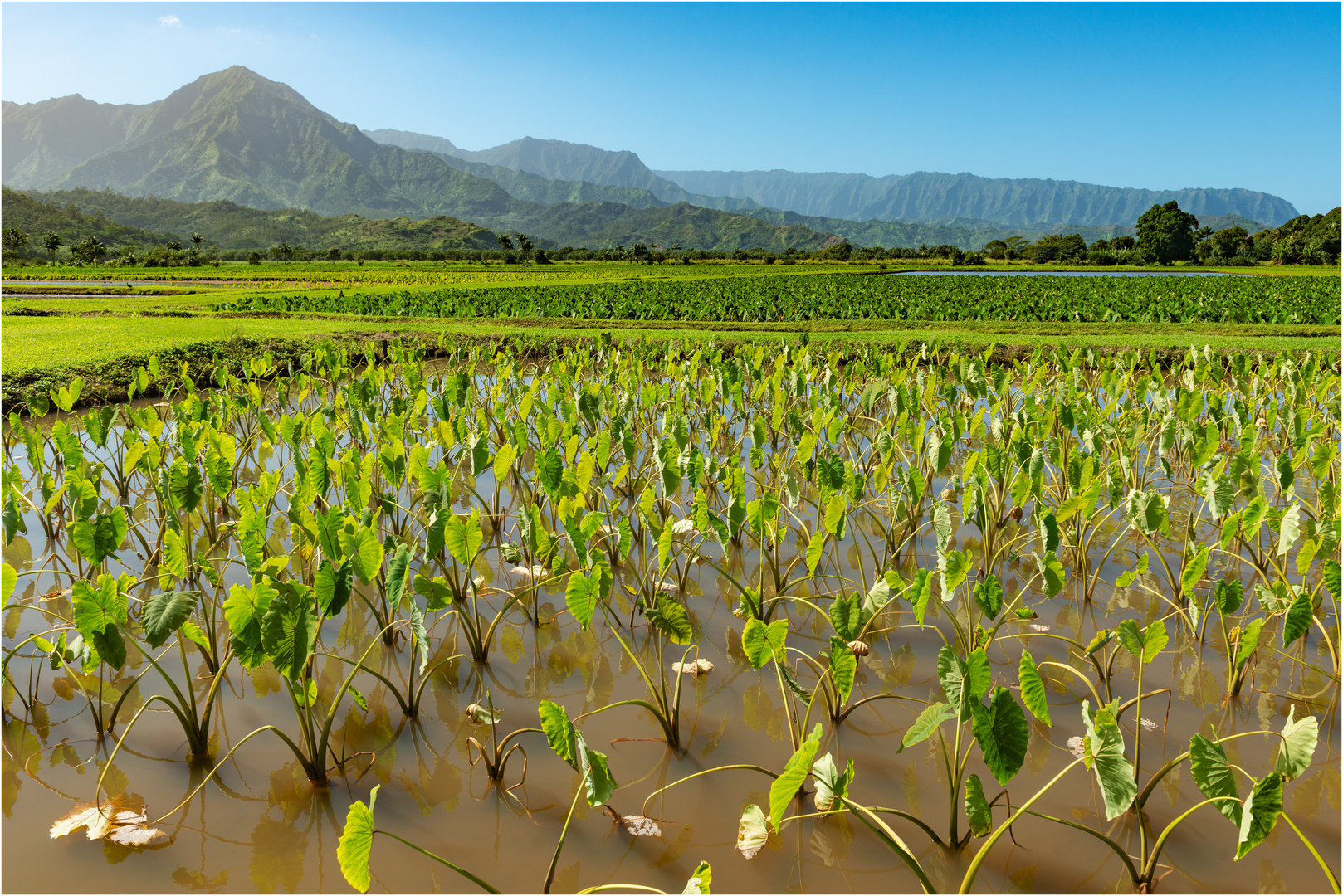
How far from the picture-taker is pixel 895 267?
2216 inches

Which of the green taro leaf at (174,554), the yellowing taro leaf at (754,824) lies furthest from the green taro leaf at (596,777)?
the green taro leaf at (174,554)

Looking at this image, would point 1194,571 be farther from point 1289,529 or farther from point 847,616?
point 847,616

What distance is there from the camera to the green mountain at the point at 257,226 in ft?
438

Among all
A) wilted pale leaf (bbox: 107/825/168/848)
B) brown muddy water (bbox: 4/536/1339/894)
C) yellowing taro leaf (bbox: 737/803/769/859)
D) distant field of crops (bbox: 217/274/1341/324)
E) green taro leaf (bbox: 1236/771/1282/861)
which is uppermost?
distant field of crops (bbox: 217/274/1341/324)

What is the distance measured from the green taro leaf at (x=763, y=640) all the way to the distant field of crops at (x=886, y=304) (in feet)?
47.5

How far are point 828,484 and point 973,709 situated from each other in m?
1.99

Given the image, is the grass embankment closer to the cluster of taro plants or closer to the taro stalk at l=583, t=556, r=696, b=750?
the cluster of taro plants

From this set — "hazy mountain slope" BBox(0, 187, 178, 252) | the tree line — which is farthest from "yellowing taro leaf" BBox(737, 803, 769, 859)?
"hazy mountain slope" BBox(0, 187, 178, 252)

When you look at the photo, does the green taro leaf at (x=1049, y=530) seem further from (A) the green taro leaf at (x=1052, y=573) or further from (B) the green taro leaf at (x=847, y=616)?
(B) the green taro leaf at (x=847, y=616)

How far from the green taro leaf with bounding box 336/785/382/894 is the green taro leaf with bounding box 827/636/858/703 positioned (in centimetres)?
118

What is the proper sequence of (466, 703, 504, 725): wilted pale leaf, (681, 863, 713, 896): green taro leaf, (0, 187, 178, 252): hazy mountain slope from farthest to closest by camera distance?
1. (0, 187, 178, 252): hazy mountain slope
2. (466, 703, 504, 725): wilted pale leaf
3. (681, 863, 713, 896): green taro leaf

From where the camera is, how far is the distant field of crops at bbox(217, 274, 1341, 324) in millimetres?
16078

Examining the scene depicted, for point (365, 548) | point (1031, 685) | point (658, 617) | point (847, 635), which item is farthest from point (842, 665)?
point (365, 548)

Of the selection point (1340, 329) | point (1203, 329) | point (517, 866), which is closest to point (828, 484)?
point (517, 866)
